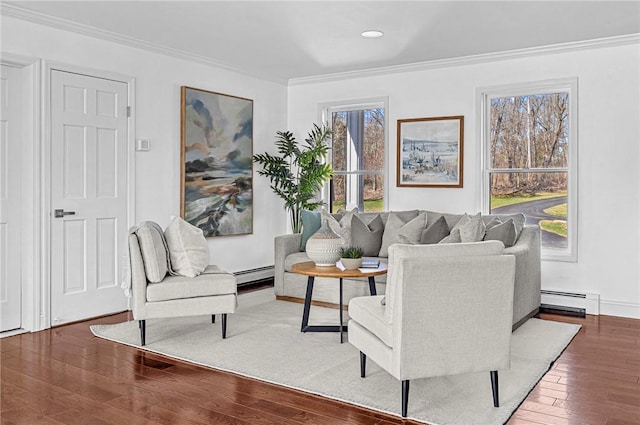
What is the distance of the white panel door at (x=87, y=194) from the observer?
4.63 m

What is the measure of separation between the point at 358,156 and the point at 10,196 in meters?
3.89

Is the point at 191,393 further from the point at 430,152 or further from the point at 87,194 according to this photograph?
the point at 430,152

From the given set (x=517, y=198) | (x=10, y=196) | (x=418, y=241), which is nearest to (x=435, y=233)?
(x=418, y=241)

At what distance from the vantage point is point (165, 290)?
13.1 feet

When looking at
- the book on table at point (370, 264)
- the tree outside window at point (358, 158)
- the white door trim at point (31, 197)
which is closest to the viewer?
the book on table at point (370, 264)

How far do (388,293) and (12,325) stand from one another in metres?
3.27


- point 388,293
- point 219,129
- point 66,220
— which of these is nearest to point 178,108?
point 219,129

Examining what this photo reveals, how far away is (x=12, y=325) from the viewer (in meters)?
4.46

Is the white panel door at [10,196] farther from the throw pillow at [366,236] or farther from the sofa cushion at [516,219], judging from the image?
the sofa cushion at [516,219]

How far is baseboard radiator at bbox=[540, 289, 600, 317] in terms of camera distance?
5.18 m

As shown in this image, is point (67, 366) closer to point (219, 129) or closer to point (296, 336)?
point (296, 336)

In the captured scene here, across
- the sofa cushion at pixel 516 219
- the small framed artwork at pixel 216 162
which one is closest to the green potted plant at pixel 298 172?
the small framed artwork at pixel 216 162

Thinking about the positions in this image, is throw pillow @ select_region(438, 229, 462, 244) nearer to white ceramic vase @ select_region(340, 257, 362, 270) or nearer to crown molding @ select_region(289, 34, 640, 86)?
white ceramic vase @ select_region(340, 257, 362, 270)

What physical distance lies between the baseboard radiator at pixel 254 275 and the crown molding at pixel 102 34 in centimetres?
235
